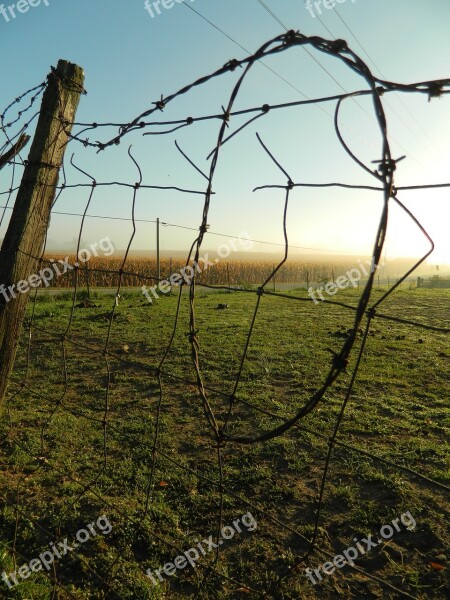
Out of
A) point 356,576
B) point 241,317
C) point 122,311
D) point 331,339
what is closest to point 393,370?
point 331,339

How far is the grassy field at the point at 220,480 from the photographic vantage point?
6.68 ft

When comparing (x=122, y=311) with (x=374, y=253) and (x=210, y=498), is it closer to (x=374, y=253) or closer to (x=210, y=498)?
(x=210, y=498)

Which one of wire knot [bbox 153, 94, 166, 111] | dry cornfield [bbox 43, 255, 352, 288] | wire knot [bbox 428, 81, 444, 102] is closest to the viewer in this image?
wire knot [bbox 428, 81, 444, 102]

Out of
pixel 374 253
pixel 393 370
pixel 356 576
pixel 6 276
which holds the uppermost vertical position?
pixel 374 253

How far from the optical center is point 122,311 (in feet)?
33.4

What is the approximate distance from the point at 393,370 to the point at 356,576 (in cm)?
393
